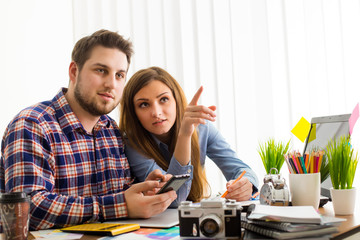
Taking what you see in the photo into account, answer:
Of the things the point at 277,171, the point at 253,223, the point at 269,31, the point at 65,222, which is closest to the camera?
the point at 253,223

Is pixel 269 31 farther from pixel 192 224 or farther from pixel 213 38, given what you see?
pixel 192 224

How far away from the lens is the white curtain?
246 cm

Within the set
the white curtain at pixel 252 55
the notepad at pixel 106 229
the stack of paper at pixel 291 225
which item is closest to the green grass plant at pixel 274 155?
the stack of paper at pixel 291 225

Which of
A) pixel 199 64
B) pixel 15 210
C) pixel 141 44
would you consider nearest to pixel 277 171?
pixel 15 210

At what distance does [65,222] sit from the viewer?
3.88 feet

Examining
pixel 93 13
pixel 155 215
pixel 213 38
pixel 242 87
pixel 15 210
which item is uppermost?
pixel 93 13

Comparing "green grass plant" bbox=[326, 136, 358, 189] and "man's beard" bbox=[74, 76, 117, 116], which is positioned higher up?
"man's beard" bbox=[74, 76, 117, 116]

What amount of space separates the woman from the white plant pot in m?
0.43

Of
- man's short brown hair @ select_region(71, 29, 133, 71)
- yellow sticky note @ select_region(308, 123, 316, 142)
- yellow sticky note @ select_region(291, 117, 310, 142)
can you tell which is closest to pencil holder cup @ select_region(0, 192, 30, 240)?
man's short brown hair @ select_region(71, 29, 133, 71)

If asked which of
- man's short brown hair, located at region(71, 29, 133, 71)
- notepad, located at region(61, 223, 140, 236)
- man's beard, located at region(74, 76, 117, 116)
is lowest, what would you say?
notepad, located at region(61, 223, 140, 236)

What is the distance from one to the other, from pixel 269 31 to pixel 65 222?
2.02 metres

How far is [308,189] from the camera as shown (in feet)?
3.78

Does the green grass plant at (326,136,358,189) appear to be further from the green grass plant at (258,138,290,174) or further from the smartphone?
the smartphone

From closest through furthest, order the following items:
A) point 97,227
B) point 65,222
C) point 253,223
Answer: point 253,223 → point 97,227 → point 65,222
